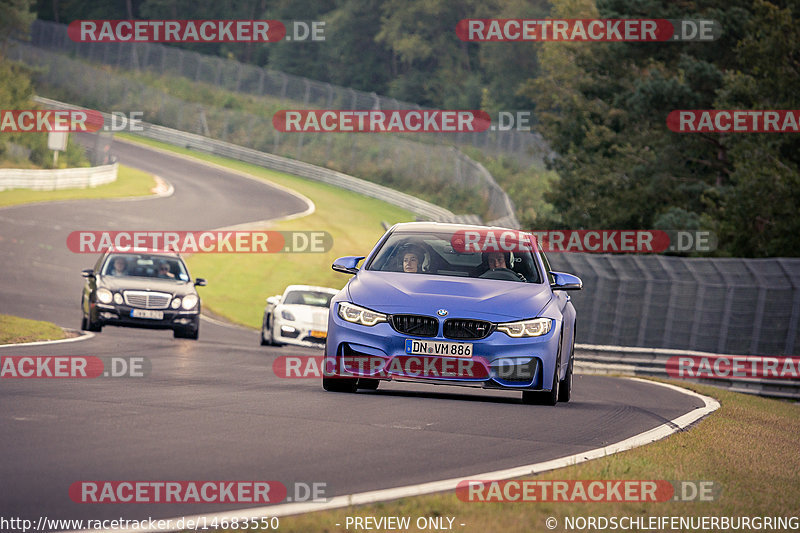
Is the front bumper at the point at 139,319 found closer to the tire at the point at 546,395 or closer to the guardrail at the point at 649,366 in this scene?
the guardrail at the point at 649,366

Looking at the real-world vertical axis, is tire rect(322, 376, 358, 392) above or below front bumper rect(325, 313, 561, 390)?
below

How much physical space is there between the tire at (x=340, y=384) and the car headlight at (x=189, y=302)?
11056 mm

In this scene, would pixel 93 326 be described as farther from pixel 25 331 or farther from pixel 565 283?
pixel 565 283

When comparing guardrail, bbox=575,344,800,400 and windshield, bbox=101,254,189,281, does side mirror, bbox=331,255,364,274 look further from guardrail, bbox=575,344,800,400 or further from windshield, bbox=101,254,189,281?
windshield, bbox=101,254,189,281

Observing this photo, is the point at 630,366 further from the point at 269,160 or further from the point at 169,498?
the point at 269,160

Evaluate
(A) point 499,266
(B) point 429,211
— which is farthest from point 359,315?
(B) point 429,211

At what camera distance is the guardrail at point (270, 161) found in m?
70.9

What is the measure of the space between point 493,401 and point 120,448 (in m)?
5.29

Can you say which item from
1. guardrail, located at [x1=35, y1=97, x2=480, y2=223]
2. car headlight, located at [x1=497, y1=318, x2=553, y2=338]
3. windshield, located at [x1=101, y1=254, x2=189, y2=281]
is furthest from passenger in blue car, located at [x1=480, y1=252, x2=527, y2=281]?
guardrail, located at [x1=35, y1=97, x2=480, y2=223]

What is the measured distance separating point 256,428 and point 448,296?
2.88 metres

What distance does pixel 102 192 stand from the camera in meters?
56.3

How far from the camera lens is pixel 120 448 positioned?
7898mm

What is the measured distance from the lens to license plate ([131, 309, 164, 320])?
2227 cm

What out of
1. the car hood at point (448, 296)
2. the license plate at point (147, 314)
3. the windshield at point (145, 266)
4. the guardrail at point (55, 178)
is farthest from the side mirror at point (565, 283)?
the guardrail at point (55, 178)
